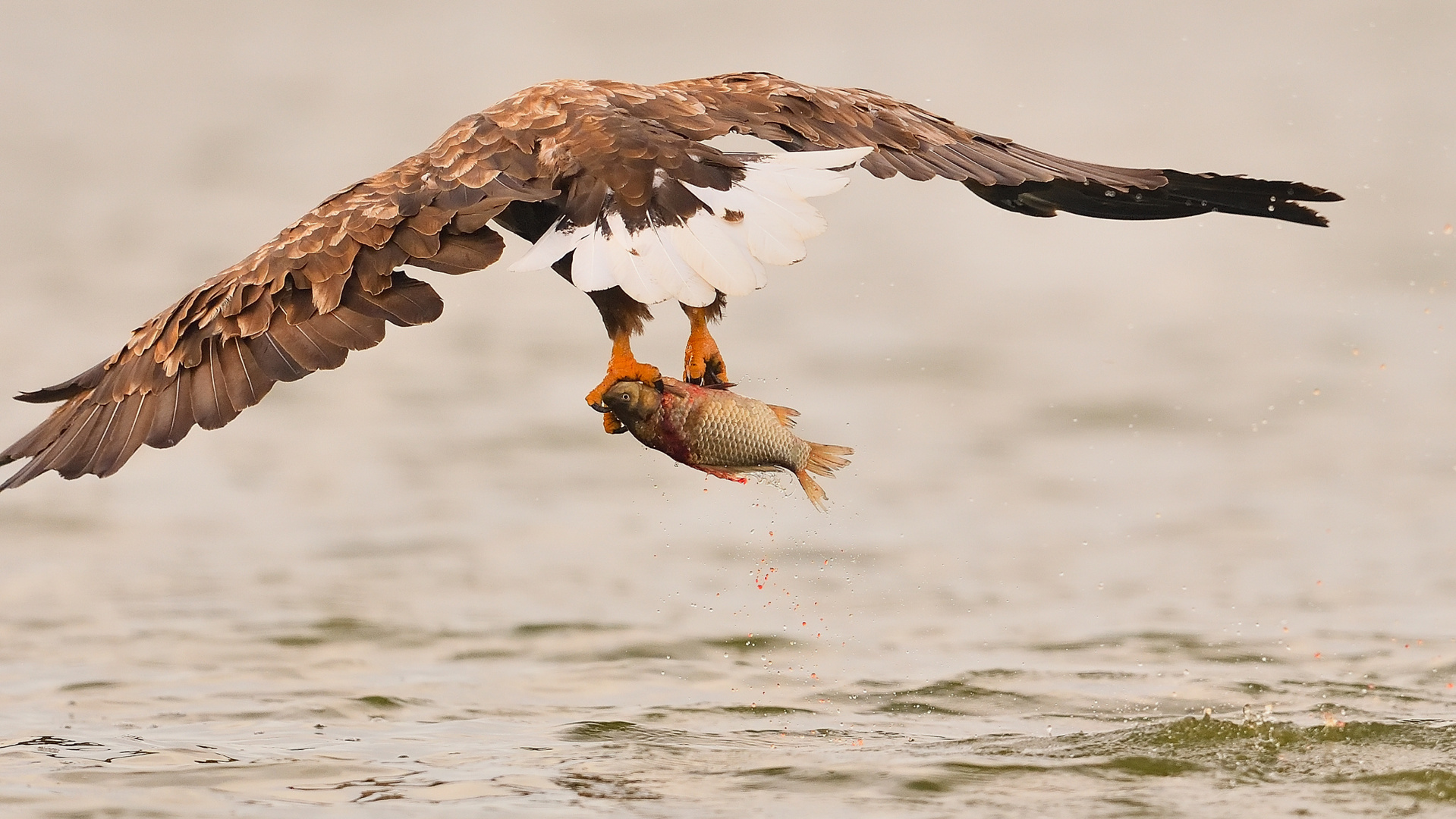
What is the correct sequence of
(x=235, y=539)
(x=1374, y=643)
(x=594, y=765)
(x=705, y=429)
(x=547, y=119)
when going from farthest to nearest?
(x=235, y=539) → (x=1374, y=643) → (x=594, y=765) → (x=547, y=119) → (x=705, y=429)

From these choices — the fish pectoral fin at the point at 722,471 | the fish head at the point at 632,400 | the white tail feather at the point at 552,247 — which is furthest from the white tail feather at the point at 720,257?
the fish pectoral fin at the point at 722,471

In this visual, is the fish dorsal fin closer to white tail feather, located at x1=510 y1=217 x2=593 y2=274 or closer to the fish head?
the fish head

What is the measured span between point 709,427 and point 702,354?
0.68 m

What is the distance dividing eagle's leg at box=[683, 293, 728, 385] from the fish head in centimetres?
53

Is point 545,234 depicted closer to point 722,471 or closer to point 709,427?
point 709,427

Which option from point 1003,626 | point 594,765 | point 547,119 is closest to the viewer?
point 547,119

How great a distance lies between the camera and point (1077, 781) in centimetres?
619

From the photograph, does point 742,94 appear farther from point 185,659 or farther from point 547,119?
point 185,659

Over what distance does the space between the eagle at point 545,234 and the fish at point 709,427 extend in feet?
0.39

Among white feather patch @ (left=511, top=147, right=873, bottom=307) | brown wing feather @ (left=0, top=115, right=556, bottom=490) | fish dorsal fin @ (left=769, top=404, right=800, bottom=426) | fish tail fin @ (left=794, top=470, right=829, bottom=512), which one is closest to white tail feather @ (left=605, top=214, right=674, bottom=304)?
white feather patch @ (left=511, top=147, right=873, bottom=307)

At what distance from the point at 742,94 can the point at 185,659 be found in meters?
3.46

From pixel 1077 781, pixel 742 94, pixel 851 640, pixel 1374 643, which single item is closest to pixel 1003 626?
pixel 851 640

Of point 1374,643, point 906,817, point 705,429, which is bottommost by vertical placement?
point 906,817

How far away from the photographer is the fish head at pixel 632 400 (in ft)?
17.4
